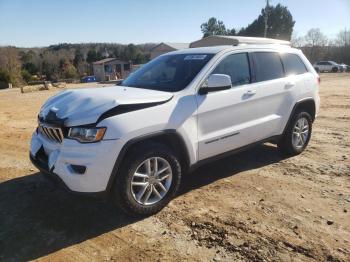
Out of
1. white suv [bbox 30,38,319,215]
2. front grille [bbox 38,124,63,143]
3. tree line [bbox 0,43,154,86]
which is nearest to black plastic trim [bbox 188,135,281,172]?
white suv [bbox 30,38,319,215]

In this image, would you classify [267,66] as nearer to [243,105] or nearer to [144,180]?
[243,105]

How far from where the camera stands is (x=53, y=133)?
3850 millimetres

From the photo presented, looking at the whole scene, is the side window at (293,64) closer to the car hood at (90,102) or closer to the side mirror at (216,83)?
the side mirror at (216,83)

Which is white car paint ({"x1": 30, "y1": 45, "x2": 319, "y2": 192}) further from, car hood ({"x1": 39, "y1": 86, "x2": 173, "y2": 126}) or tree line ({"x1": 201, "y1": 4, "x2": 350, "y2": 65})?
tree line ({"x1": 201, "y1": 4, "x2": 350, "y2": 65})

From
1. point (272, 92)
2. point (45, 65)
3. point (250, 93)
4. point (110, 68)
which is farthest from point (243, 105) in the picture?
point (45, 65)

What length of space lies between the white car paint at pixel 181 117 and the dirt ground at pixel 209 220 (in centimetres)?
54

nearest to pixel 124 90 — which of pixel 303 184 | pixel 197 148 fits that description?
pixel 197 148

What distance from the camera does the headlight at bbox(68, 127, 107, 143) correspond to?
3494 mm

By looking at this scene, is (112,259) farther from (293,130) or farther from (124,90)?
(293,130)

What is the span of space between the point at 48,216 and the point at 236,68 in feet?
9.84

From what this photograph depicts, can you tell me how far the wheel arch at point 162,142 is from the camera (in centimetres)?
358

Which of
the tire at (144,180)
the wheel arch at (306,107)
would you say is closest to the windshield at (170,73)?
the tire at (144,180)

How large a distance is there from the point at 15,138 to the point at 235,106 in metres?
5.63

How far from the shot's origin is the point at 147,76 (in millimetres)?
4977
